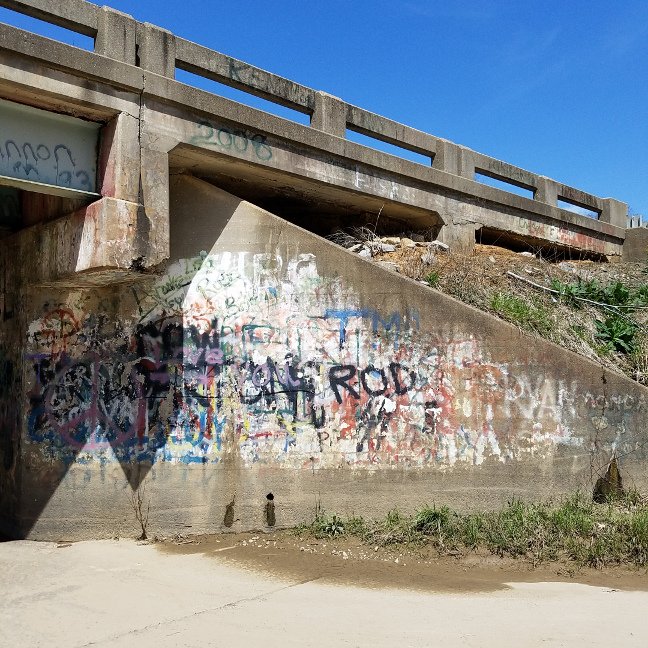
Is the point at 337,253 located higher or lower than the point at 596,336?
higher

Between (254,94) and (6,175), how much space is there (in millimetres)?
3339

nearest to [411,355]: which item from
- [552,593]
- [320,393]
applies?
[320,393]

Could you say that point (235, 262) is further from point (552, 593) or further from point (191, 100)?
point (552, 593)

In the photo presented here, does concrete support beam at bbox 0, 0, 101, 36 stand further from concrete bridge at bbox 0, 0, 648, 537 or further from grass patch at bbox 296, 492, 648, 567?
grass patch at bbox 296, 492, 648, 567

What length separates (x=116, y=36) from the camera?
7363 mm

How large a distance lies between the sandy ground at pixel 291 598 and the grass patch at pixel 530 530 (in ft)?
0.63

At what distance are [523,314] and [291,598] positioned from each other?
14.3 ft

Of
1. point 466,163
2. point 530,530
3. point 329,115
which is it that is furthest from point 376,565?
point 466,163

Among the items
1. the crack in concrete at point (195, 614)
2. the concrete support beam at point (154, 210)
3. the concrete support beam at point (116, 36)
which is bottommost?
the crack in concrete at point (195, 614)

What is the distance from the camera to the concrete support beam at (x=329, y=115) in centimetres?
937

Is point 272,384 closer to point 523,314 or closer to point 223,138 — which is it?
point 223,138

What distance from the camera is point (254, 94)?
8.80 metres

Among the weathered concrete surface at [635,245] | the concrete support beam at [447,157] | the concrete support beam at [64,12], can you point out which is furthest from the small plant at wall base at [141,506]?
the weathered concrete surface at [635,245]

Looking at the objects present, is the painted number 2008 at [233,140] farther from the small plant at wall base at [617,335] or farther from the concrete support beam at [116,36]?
the small plant at wall base at [617,335]
